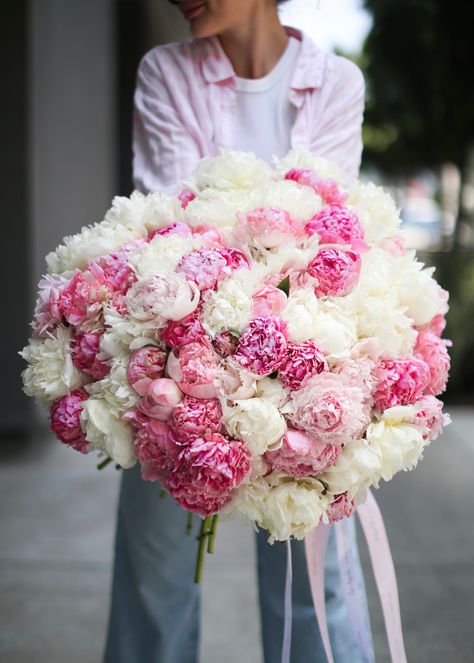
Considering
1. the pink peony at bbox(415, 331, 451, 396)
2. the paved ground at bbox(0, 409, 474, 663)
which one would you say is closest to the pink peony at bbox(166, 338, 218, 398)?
the pink peony at bbox(415, 331, 451, 396)

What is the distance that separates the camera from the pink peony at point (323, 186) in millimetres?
1632

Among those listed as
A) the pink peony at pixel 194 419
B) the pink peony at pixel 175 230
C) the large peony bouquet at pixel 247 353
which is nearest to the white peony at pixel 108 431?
the large peony bouquet at pixel 247 353

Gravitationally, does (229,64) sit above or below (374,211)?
above

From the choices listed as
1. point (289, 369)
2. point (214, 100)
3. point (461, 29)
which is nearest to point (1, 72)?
point (214, 100)

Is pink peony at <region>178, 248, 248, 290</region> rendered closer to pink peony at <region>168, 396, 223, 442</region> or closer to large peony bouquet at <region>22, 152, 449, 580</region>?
large peony bouquet at <region>22, 152, 449, 580</region>

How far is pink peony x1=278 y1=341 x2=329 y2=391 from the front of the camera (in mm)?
1366

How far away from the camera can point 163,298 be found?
4.54ft

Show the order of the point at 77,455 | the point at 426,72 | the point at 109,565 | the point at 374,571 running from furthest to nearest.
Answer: the point at 426,72
the point at 77,455
the point at 109,565
the point at 374,571

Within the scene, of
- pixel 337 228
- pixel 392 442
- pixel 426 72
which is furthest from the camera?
pixel 426 72

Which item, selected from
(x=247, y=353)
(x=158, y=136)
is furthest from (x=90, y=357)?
(x=158, y=136)

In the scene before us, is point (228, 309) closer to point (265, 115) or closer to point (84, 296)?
point (84, 296)

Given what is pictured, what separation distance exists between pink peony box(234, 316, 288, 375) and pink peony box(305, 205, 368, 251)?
24cm

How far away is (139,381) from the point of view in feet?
4.58

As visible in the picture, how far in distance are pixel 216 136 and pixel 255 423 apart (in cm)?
84
